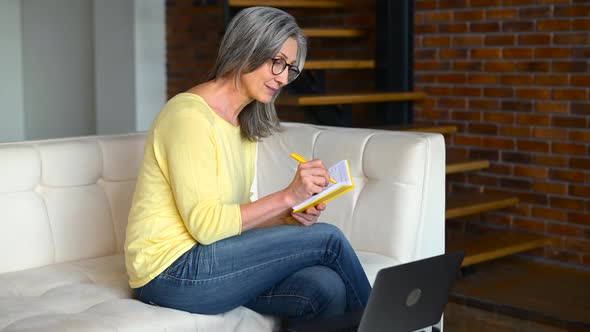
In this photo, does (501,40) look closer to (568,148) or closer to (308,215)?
(568,148)

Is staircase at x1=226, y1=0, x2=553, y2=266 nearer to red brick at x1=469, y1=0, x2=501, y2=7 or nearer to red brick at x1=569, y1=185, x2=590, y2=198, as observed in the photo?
red brick at x1=569, y1=185, x2=590, y2=198

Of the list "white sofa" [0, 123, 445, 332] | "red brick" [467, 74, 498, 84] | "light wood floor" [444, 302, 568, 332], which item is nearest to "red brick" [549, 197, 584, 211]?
"red brick" [467, 74, 498, 84]

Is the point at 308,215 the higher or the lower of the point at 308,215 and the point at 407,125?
the lower

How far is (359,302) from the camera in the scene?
7.54 ft

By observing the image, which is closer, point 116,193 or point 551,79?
point 116,193

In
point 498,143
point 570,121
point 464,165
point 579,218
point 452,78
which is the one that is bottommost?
point 579,218

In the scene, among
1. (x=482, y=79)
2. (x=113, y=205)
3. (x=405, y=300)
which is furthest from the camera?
(x=482, y=79)

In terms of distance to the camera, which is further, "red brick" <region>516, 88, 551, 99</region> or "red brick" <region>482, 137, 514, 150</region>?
"red brick" <region>482, 137, 514, 150</region>

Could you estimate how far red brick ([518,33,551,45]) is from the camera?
429cm

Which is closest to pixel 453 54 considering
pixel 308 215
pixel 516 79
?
pixel 516 79

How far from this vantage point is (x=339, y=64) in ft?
14.9

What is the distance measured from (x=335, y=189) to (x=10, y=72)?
3062 mm

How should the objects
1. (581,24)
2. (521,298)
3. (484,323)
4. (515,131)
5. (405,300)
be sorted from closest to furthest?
(405,300) → (484,323) → (521,298) → (581,24) → (515,131)

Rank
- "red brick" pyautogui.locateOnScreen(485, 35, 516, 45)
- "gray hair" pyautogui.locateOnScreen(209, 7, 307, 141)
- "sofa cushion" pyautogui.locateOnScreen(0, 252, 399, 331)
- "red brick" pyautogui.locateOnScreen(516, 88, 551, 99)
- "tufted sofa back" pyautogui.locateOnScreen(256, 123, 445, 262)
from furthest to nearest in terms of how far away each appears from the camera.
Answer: "red brick" pyautogui.locateOnScreen(485, 35, 516, 45) → "red brick" pyautogui.locateOnScreen(516, 88, 551, 99) → "tufted sofa back" pyautogui.locateOnScreen(256, 123, 445, 262) → "gray hair" pyautogui.locateOnScreen(209, 7, 307, 141) → "sofa cushion" pyautogui.locateOnScreen(0, 252, 399, 331)
